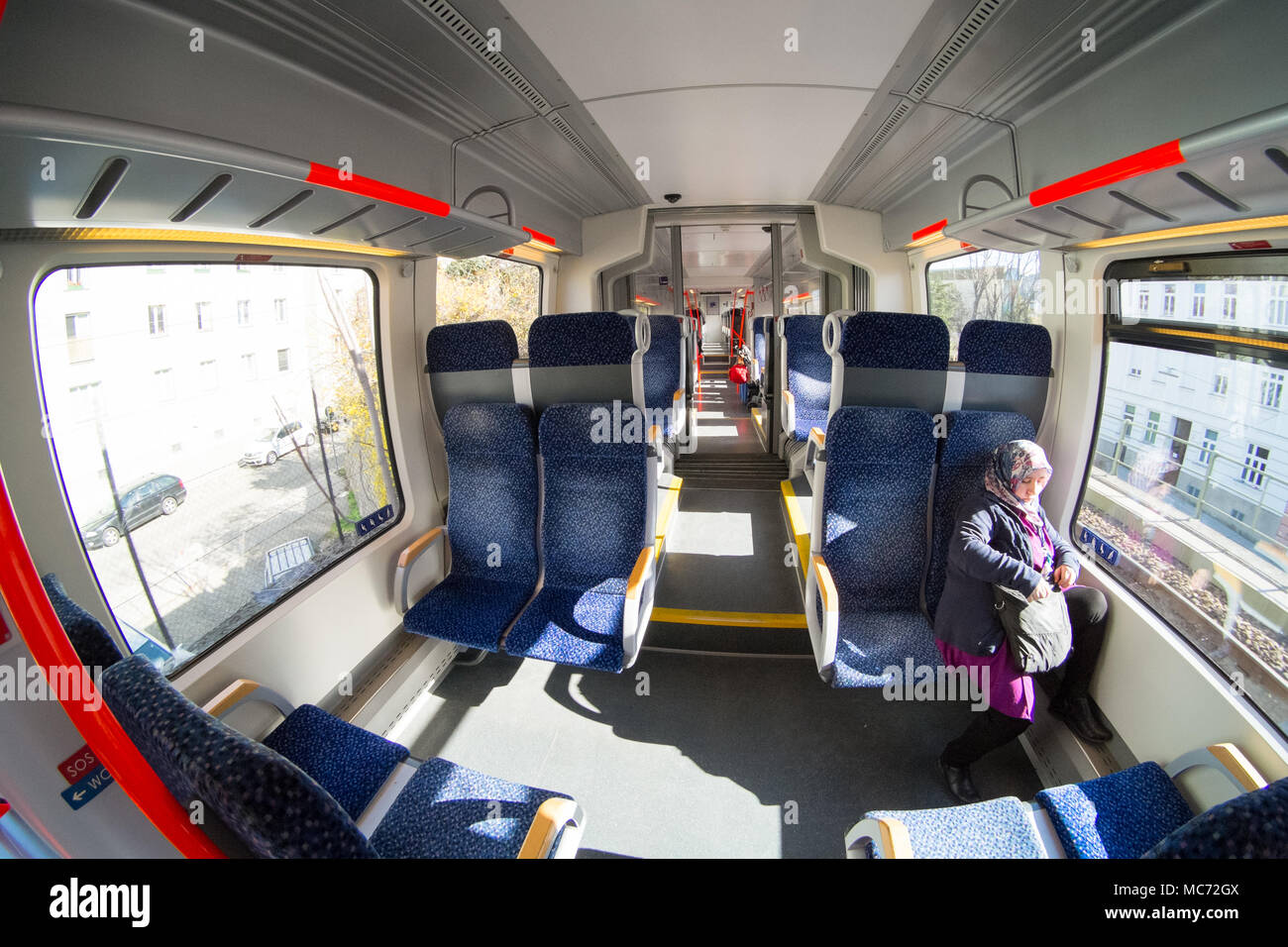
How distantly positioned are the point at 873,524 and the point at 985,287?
8.80 feet

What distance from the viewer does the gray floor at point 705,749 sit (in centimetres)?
188

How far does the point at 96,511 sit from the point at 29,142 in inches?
48.8

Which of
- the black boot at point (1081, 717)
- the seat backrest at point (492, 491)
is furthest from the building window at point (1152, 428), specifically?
the seat backrest at point (492, 491)

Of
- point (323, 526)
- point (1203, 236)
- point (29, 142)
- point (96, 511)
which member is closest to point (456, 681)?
point (323, 526)

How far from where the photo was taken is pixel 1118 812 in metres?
1.51

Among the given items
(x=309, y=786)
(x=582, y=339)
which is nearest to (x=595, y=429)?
(x=582, y=339)

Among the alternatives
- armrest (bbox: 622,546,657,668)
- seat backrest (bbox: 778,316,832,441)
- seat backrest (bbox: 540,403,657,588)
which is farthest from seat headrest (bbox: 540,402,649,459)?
seat backrest (bbox: 778,316,832,441)

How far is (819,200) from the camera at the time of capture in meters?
4.74

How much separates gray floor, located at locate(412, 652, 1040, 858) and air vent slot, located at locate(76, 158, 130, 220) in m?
2.30

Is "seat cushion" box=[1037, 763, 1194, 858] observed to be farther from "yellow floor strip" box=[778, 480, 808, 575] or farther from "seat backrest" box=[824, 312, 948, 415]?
"seat backrest" box=[824, 312, 948, 415]

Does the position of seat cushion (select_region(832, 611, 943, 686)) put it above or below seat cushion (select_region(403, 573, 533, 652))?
below

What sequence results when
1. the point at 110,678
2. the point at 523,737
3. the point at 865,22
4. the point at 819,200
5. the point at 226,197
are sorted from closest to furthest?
1. the point at 110,678
2. the point at 226,197
3. the point at 865,22
4. the point at 523,737
5. the point at 819,200

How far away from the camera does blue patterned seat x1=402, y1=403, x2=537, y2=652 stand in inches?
104

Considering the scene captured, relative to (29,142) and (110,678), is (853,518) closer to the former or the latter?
(110,678)
